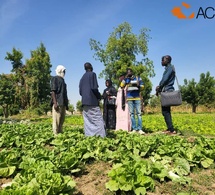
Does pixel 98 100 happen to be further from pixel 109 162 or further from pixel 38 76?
pixel 38 76

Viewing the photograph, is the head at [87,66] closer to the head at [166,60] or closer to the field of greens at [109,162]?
the field of greens at [109,162]

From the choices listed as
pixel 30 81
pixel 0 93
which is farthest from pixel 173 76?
pixel 30 81

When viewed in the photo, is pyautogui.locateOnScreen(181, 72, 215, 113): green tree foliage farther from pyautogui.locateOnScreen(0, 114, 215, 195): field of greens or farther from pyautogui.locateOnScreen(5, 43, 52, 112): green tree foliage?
pyautogui.locateOnScreen(0, 114, 215, 195): field of greens

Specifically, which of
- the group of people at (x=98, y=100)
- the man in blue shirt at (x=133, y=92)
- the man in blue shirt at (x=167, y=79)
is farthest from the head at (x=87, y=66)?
the man in blue shirt at (x=167, y=79)

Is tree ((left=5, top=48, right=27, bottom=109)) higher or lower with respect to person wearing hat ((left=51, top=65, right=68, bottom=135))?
higher

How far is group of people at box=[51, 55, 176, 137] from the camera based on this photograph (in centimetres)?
627

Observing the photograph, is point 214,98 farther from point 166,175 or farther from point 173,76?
point 166,175

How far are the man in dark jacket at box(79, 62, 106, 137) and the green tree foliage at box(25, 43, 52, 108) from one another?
22.5 m

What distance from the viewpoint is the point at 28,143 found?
5.76 metres

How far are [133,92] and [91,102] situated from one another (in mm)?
1767

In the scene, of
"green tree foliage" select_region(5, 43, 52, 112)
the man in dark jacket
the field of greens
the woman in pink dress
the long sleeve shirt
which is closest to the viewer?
the field of greens

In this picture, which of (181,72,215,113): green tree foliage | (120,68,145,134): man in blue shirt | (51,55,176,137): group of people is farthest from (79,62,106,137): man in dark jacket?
(181,72,215,113): green tree foliage

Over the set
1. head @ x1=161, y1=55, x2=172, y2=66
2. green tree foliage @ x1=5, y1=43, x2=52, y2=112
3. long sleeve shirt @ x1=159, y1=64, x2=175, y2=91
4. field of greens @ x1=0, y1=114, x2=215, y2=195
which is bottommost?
field of greens @ x1=0, y1=114, x2=215, y2=195

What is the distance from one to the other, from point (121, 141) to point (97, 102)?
1.27 metres
